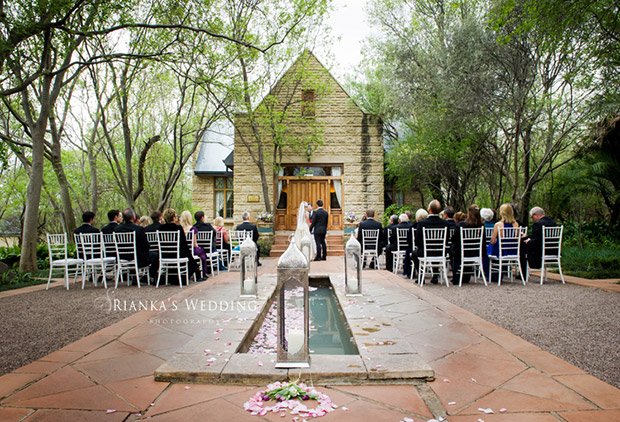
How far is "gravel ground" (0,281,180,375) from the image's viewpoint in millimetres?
3561

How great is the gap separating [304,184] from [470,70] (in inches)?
292

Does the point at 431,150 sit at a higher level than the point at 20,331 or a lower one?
higher

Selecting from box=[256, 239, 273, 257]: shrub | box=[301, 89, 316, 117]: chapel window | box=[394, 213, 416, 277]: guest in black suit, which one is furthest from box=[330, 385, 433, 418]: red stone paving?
box=[301, 89, 316, 117]: chapel window

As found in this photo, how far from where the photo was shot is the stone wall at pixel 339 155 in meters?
15.9

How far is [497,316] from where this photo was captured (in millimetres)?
4629

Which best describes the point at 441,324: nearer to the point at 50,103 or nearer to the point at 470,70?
the point at 470,70

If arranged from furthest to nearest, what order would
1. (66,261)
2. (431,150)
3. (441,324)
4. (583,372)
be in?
(431,150) < (66,261) < (441,324) < (583,372)

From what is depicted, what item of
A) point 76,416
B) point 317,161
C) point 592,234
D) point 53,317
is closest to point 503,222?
point 76,416

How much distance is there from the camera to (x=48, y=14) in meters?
5.95

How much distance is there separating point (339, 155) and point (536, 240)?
9.80 m

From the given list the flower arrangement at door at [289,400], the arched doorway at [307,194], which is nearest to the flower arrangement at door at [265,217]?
the arched doorway at [307,194]

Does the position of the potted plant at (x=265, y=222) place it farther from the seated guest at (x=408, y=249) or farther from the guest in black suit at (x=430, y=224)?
the guest in black suit at (x=430, y=224)

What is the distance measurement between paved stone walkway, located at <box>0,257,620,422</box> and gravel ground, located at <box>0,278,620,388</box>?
30 centimetres

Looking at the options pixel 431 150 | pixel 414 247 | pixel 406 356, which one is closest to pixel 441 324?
pixel 406 356
